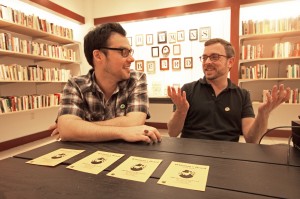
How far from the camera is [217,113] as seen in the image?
1.51m

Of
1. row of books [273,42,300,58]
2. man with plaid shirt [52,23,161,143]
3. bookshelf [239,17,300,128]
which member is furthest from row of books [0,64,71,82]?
row of books [273,42,300,58]

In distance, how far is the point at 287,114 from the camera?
3.81m

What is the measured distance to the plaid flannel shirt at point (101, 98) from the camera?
127 centimetres

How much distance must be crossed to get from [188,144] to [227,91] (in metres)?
0.79

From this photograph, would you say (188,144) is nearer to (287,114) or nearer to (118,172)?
(118,172)

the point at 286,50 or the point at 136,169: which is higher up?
the point at 286,50

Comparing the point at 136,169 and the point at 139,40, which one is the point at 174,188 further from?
the point at 139,40

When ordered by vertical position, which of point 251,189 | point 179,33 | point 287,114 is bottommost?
point 287,114

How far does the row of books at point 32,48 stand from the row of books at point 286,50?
13.2 ft

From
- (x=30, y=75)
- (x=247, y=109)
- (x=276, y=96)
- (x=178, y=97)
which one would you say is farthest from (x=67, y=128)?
(x=30, y=75)

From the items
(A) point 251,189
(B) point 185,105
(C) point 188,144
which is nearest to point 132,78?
(B) point 185,105

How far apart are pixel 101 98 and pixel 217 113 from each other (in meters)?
0.85

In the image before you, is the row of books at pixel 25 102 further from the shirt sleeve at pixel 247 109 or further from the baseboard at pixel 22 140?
the shirt sleeve at pixel 247 109

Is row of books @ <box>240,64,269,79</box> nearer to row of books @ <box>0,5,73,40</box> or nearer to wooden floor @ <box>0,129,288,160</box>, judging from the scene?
wooden floor @ <box>0,129,288,160</box>
